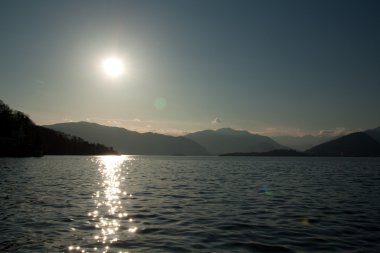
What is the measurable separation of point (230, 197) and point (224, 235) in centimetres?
2203

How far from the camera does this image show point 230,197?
46.8 meters

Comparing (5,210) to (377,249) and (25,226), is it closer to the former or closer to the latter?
(25,226)

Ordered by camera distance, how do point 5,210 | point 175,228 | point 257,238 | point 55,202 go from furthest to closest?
point 55,202 → point 5,210 → point 175,228 → point 257,238

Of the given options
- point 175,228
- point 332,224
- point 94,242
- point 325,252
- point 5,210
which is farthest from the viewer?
point 5,210

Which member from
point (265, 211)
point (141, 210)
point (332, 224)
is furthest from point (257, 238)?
point (141, 210)

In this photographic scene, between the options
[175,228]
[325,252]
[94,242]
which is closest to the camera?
[325,252]

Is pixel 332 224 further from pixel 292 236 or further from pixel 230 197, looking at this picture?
pixel 230 197

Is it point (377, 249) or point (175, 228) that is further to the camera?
point (175, 228)

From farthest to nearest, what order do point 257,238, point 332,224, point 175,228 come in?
point 332,224 < point 175,228 < point 257,238

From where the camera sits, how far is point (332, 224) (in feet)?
97.7

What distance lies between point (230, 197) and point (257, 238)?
22525mm

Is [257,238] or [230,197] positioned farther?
[230,197]

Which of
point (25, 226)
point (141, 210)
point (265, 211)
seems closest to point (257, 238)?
point (265, 211)

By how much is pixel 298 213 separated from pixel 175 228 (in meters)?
14.0
